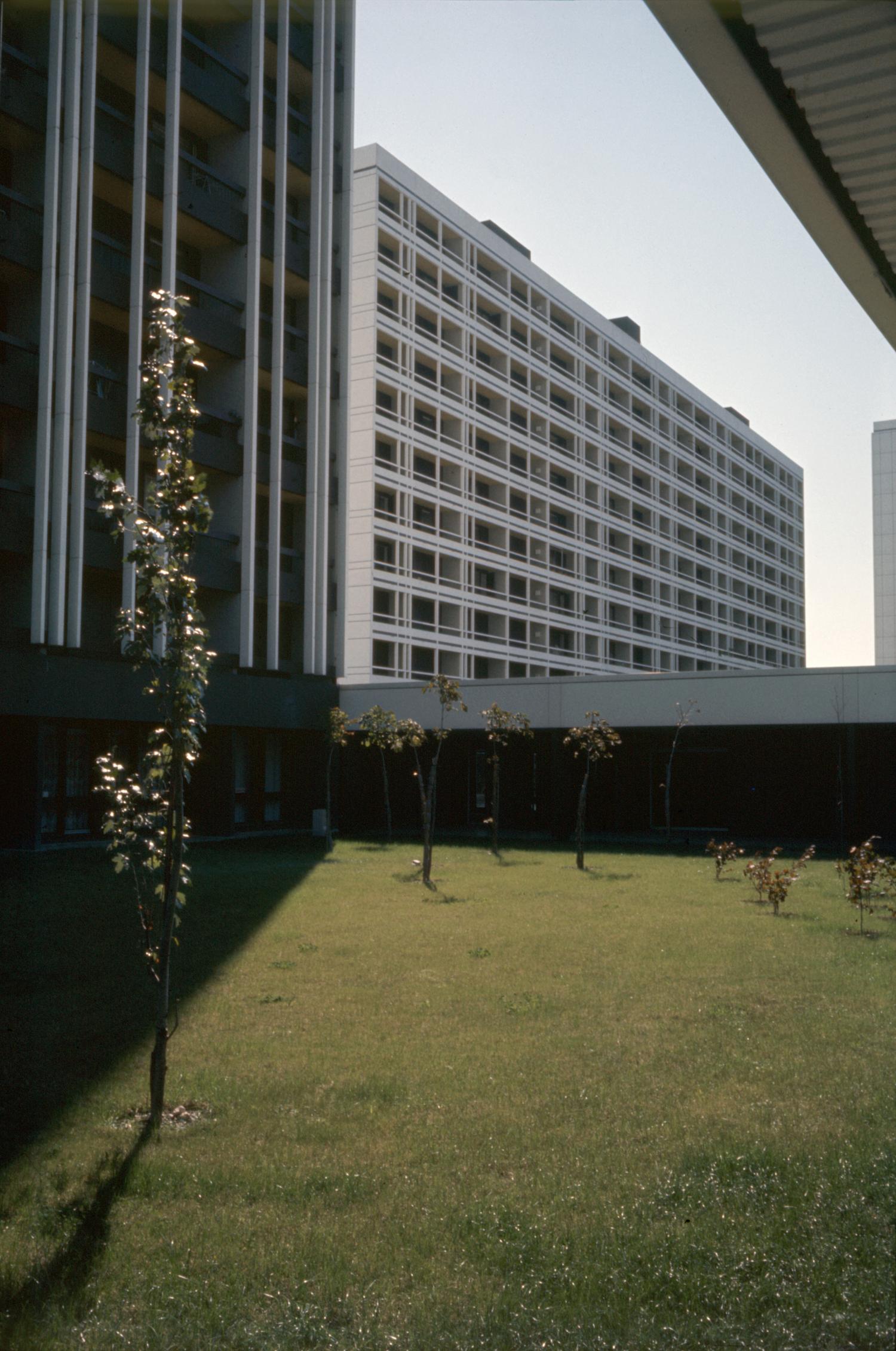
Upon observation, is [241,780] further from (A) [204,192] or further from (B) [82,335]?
(A) [204,192]

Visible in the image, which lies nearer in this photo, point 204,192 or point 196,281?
point 196,281

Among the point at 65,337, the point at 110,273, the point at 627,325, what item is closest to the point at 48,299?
the point at 65,337

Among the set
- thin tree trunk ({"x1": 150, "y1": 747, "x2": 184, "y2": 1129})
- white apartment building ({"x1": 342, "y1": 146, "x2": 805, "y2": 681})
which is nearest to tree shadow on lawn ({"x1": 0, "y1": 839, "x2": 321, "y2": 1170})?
thin tree trunk ({"x1": 150, "y1": 747, "x2": 184, "y2": 1129})

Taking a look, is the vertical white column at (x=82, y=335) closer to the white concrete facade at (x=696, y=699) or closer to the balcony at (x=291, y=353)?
the balcony at (x=291, y=353)

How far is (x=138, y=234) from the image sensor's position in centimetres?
2669

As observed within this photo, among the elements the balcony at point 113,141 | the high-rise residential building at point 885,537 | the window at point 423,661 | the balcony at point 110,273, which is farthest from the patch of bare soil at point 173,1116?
the high-rise residential building at point 885,537

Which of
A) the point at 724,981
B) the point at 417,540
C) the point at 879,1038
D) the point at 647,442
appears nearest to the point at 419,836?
the point at 417,540

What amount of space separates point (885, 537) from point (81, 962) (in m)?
82.1

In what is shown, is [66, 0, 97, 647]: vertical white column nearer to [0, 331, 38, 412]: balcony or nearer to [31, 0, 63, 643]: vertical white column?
[31, 0, 63, 643]: vertical white column

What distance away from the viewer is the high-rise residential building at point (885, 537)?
260 feet

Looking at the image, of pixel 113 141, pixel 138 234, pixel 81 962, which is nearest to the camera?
pixel 81 962

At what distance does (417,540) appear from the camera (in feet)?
146

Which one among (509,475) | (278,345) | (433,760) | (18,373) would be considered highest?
(509,475)

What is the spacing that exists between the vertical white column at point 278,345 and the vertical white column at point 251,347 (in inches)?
22.4
